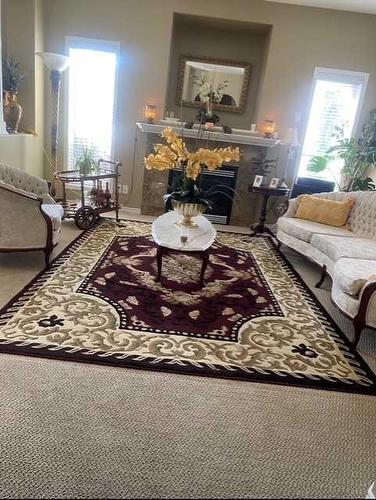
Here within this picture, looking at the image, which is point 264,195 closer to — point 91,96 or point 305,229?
point 305,229

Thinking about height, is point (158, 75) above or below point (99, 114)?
above

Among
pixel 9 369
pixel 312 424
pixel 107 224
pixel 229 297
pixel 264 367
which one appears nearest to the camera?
pixel 312 424

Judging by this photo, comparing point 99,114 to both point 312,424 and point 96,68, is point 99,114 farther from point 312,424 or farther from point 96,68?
point 312,424

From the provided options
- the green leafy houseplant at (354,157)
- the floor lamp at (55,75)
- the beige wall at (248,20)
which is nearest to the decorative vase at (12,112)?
the floor lamp at (55,75)

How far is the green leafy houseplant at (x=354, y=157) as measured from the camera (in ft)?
17.4

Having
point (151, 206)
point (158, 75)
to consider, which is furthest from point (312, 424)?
point (158, 75)

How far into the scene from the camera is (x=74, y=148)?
589 cm

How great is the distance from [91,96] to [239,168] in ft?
8.53

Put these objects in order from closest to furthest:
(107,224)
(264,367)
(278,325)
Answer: (264,367) → (278,325) → (107,224)

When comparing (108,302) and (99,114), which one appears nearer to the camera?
(108,302)

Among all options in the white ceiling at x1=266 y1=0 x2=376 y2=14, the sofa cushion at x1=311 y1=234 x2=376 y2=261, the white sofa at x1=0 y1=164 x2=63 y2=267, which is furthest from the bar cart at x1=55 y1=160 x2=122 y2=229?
the white ceiling at x1=266 y1=0 x2=376 y2=14

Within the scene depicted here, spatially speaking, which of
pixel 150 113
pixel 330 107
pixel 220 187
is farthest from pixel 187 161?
pixel 330 107

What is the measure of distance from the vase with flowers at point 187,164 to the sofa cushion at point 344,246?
1285 millimetres

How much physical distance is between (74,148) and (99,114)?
2.25 feet
